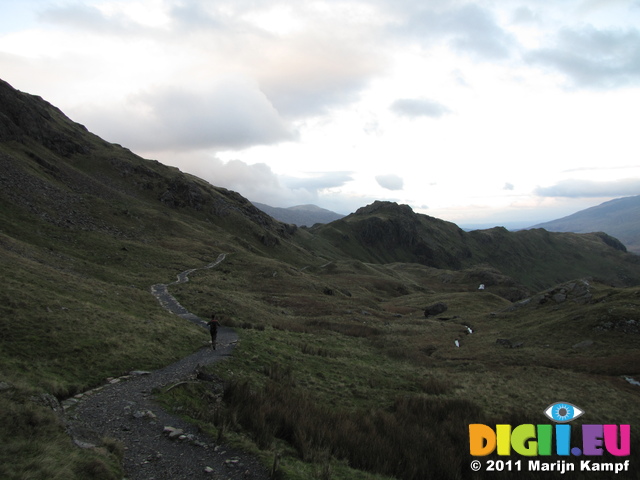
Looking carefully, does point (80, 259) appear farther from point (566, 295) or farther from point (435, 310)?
point (566, 295)

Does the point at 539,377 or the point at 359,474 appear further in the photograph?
the point at 539,377

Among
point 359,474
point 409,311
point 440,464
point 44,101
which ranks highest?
point 44,101

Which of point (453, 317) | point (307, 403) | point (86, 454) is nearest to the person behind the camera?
point (86, 454)

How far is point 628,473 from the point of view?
1518 cm

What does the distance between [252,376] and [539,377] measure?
2596 centimetres

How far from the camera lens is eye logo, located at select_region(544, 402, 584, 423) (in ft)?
71.7

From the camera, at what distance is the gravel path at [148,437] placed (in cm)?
1033

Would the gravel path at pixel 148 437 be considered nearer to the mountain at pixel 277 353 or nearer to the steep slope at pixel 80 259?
the mountain at pixel 277 353

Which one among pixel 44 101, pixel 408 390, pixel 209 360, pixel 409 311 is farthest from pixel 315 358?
pixel 44 101

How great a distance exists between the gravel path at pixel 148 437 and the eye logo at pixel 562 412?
2069cm

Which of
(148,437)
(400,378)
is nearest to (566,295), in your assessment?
(400,378)

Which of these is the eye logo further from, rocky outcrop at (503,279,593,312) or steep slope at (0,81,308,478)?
rocky outcrop at (503,279,593,312)

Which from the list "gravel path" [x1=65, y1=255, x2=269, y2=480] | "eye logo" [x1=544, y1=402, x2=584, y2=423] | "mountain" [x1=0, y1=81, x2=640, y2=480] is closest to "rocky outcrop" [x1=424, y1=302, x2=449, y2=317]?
"mountain" [x1=0, y1=81, x2=640, y2=480]

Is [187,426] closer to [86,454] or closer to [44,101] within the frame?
[86,454]
